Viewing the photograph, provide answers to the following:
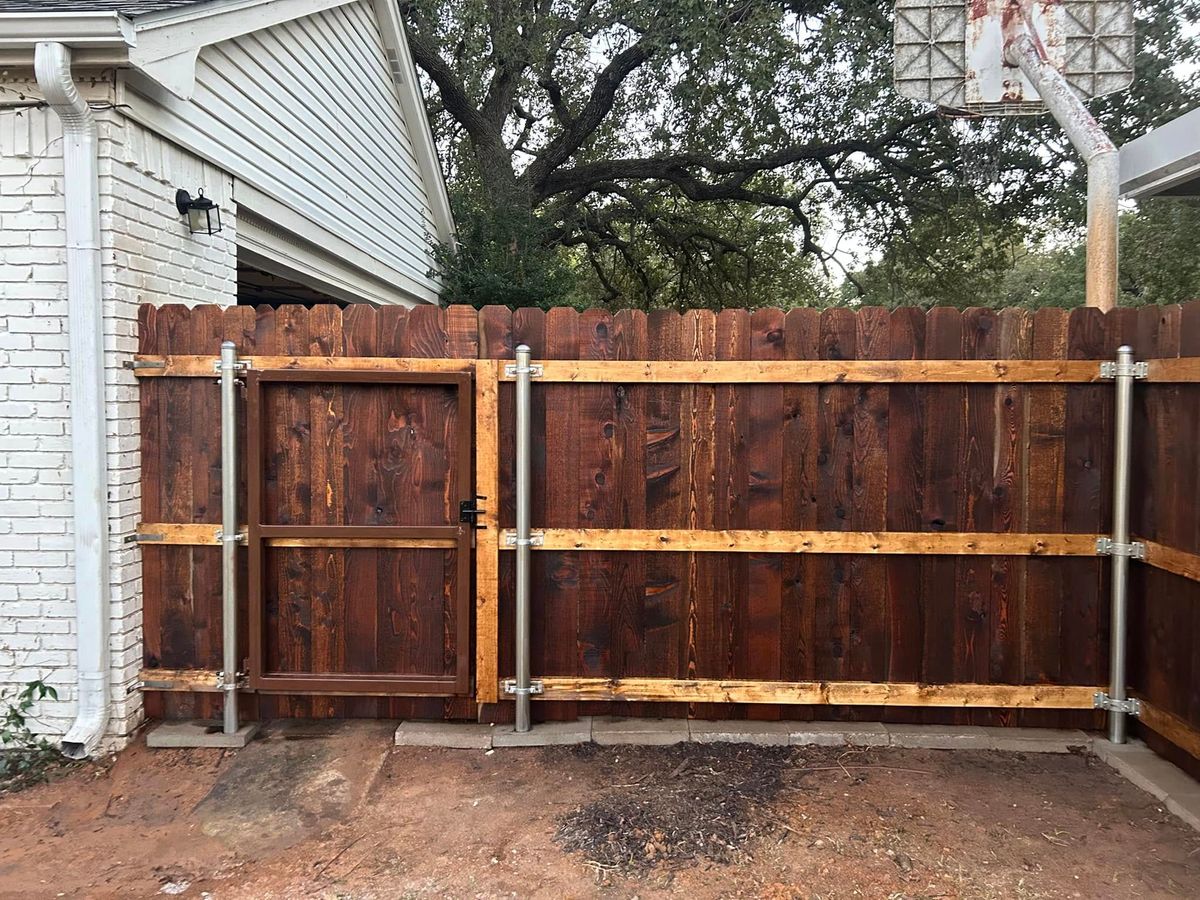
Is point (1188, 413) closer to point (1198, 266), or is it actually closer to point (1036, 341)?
point (1036, 341)

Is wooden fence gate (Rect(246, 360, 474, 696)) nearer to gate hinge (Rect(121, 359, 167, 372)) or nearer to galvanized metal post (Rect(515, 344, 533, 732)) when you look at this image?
galvanized metal post (Rect(515, 344, 533, 732))

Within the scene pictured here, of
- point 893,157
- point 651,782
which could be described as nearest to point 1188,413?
point 651,782

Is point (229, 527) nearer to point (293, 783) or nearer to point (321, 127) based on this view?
point (293, 783)

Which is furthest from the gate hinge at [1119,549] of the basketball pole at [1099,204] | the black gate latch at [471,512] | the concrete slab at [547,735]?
the black gate latch at [471,512]

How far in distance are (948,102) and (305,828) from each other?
19.5 ft

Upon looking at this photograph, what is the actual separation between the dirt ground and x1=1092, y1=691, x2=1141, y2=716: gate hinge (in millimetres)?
284

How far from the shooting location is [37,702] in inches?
134

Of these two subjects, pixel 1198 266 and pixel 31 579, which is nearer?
pixel 31 579

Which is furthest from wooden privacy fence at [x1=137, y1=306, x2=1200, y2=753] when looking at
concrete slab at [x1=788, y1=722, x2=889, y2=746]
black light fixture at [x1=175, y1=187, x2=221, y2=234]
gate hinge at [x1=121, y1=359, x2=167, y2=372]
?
black light fixture at [x1=175, y1=187, x2=221, y2=234]

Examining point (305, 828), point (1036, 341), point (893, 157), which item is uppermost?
point (893, 157)

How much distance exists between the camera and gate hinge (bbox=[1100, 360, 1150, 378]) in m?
3.37

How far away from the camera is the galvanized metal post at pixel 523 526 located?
3.42m

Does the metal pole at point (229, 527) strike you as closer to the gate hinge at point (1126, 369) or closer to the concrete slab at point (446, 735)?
the concrete slab at point (446, 735)

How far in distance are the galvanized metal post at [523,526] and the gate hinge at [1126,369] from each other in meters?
2.58
